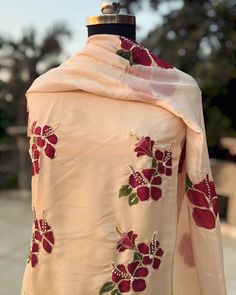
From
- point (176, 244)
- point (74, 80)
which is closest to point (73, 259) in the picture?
point (176, 244)

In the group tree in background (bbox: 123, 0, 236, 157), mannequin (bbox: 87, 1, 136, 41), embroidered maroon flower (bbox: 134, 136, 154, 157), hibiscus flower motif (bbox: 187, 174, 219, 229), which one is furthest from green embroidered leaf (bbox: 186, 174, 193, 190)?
tree in background (bbox: 123, 0, 236, 157)

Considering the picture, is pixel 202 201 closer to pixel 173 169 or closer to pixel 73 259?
pixel 173 169

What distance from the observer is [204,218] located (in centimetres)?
96

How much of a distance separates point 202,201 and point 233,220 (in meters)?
2.14

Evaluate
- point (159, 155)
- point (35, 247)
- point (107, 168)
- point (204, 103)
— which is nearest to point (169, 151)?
point (159, 155)

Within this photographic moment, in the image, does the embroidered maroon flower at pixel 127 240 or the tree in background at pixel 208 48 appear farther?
the tree in background at pixel 208 48

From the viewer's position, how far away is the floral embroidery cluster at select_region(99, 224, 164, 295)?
3.00ft

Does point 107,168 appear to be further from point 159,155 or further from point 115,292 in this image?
→ point 115,292

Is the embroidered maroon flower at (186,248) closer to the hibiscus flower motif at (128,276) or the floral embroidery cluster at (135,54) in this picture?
the hibiscus flower motif at (128,276)

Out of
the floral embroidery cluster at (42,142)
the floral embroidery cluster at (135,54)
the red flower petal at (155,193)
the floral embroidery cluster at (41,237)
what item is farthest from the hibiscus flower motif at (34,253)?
the floral embroidery cluster at (135,54)

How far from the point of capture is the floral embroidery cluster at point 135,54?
951mm

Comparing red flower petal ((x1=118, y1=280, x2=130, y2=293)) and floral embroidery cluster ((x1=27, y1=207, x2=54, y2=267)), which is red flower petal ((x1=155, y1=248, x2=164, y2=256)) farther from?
floral embroidery cluster ((x1=27, y1=207, x2=54, y2=267))

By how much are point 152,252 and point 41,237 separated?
0.23 m

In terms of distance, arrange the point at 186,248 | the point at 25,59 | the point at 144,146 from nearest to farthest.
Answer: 1. the point at 144,146
2. the point at 186,248
3. the point at 25,59
